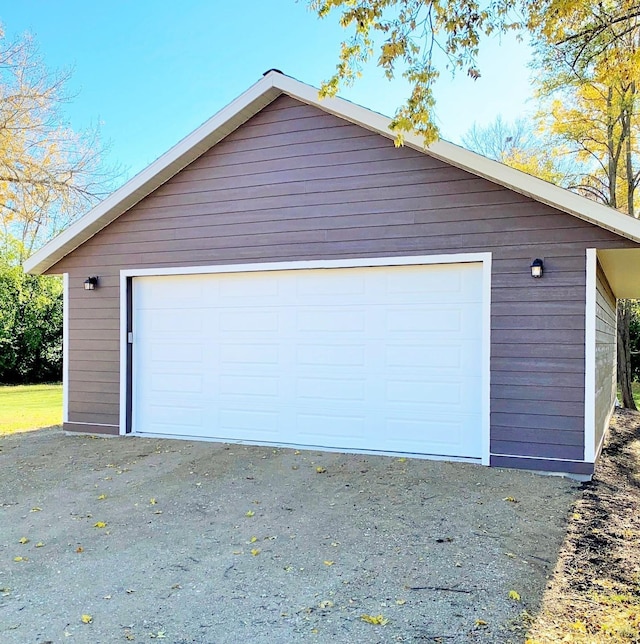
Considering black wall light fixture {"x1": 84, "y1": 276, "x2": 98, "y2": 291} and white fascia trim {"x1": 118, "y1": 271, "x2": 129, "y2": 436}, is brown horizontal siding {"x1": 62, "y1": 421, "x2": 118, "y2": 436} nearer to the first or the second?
white fascia trim {"x1": 118, "y1": 271, "x2": 129, "y2": 436}

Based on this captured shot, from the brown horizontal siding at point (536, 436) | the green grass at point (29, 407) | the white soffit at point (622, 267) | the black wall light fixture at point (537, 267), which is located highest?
the white soffit at point (622, 267)

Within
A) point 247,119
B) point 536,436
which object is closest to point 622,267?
point 536,436

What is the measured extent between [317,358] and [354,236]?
151 centimetres

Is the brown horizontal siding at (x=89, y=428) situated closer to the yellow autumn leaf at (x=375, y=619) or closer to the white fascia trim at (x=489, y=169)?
the white fascia trim at (x=489, y=169)

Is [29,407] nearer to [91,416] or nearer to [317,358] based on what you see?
[91,416]

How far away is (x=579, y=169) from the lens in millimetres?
13852

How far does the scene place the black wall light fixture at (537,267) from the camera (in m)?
5.59

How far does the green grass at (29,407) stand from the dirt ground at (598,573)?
8.02m

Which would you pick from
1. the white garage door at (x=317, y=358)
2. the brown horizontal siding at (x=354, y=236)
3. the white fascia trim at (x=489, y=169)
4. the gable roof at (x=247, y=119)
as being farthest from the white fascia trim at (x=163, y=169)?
the white garage door at (x=317, y=358)

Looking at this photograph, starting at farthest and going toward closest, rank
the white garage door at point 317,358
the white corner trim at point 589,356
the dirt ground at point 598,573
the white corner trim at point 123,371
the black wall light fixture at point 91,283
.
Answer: the black wall light fixture at point 91,283 < the white corner trim at point 123,371 < the white garage door at point 317,358 < the white corner trim at point 589,356 < the dirt ground at point 598,573

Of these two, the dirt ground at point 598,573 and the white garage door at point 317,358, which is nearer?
the dirt ground at point 598,573

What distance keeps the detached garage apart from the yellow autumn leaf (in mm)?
3323

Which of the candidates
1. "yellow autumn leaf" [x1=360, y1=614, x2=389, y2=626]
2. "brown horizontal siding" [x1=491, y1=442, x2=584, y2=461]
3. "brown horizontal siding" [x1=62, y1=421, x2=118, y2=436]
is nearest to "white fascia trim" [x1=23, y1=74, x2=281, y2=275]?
"brown horizontal siding" [x1=62, y1=421, x2=118, y2=436]

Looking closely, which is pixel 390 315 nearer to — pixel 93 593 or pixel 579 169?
pixel 93 593
